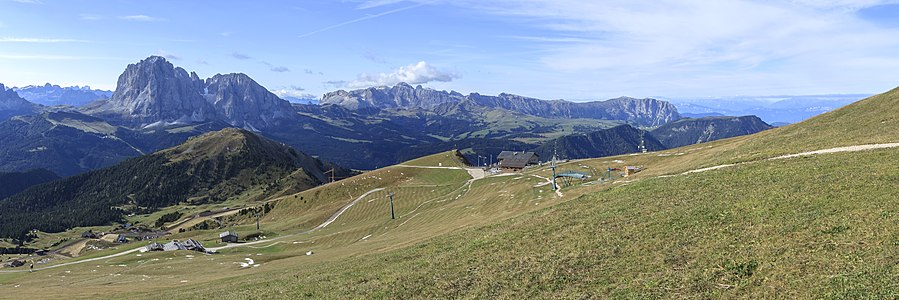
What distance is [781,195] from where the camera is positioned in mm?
38531

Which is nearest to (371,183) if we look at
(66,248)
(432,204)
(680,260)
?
(432,204)

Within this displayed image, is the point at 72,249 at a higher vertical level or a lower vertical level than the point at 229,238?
lower

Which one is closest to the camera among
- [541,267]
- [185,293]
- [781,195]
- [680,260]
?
[680,260]

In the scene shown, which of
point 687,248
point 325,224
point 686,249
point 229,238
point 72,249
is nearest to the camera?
point 686,249

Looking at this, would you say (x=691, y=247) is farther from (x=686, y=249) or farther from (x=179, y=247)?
(x=179, y=247)

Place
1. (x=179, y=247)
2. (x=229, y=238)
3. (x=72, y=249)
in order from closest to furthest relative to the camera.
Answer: (x=179, y=247) < (x=229, y=238) < (x=72, y=249)

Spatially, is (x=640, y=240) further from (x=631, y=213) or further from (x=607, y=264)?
(x=631, y=213)

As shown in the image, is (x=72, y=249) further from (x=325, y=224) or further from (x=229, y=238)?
(x=325, y=224)

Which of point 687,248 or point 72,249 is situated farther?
point 72,249

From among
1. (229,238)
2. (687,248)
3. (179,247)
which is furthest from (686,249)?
(229,238)

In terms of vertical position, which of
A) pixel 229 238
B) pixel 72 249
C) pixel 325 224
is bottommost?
pixel 72 249

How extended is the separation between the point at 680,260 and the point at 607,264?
4.20m

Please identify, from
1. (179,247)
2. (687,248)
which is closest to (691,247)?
(687,248)

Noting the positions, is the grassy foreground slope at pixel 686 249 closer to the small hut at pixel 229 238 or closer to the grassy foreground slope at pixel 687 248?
the grassy foreground slope at pixel 687 248
